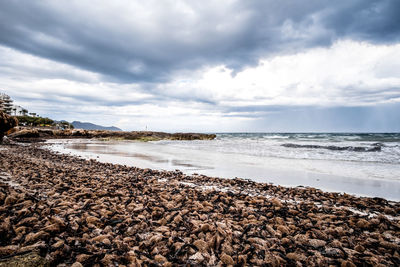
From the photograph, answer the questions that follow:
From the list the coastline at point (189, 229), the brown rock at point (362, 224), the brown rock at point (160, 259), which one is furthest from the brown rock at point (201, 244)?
the brown rock at point (362, 224)

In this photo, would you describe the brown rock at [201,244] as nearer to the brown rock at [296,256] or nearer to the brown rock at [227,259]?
A: the brown rock at [227,259]

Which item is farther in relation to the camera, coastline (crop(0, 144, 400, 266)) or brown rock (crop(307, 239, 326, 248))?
brown rock (crop(307, 239, 326, 248))

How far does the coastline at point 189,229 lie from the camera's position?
240 cm

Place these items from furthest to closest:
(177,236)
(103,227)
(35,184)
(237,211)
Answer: (35,184), (237,211), (103,227), (177,236)

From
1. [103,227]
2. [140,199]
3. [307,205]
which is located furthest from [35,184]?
[307,205]

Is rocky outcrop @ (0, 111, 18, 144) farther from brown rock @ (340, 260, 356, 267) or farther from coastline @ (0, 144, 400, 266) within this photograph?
brown rock @ (340, 260, 356, 267)

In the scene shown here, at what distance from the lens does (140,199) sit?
172 inches

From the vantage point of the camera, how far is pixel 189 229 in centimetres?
309

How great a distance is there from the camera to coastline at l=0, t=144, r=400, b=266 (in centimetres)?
240

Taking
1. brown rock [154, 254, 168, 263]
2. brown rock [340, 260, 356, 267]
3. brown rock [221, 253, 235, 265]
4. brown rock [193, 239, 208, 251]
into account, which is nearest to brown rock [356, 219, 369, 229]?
brown rock [340, 260, 356, 267]

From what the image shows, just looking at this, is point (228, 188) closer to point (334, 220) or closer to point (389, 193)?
point (334, 220)

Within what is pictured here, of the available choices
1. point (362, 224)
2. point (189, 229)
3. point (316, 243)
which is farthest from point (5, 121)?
point (362, 224)

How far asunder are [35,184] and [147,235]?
4100mm

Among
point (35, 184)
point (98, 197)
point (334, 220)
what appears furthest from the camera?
point (35, 184)
